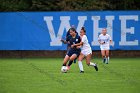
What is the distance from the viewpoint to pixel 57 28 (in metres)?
35.9

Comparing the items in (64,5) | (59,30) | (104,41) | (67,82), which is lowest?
(59,30)

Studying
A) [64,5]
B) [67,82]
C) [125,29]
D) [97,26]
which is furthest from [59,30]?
[67,82]

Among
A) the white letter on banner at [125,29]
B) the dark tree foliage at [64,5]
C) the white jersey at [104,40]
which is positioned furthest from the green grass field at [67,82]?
the dark tree foliage at [64,5]

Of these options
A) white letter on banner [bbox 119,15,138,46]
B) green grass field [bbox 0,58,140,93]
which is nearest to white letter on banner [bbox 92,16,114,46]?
white letter on banner [bbox 119,15,138,46]

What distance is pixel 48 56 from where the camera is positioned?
3672 centimetres

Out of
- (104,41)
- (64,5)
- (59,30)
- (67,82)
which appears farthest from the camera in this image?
(64,5)

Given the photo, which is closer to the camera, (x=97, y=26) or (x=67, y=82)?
(x=67, y=82)

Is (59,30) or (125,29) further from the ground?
(59,30)

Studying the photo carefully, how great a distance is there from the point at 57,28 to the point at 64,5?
3.59m

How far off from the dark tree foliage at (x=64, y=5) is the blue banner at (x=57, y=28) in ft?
10.1

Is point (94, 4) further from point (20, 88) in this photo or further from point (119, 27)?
point (20, 88)

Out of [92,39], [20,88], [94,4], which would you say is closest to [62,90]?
[20,88]

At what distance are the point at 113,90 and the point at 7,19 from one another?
2000cm

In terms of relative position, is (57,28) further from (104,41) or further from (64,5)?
(104,41)
